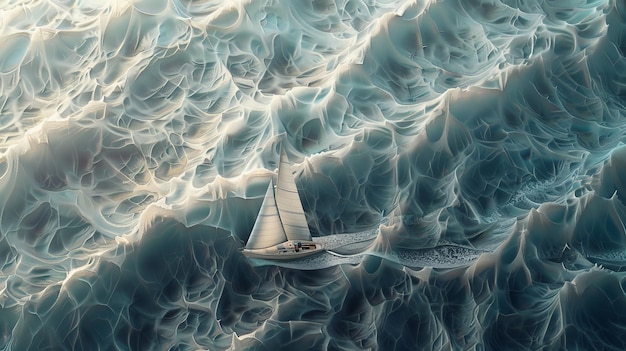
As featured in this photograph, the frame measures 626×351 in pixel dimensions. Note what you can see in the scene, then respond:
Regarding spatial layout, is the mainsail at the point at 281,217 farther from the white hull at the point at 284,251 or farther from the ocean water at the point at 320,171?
the ocean water at the point at 320,171

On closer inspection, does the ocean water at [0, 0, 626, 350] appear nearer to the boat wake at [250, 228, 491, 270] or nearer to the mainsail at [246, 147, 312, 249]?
the boat wake at [250, 228, 491, 270]

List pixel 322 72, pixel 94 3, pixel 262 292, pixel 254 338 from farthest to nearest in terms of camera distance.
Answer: pixel 94 3
pixel 322 72
pixel 262 292
pixel 254 338

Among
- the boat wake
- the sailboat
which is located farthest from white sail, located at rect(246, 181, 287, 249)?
→ the boat wake

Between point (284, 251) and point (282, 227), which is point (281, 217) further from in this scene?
point (284, 251)

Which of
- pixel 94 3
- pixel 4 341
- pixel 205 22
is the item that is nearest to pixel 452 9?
pixel 205 22

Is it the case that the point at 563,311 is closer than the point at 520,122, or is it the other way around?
the point at 563,311

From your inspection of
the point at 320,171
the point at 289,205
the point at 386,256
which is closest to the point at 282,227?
the point at 289,205

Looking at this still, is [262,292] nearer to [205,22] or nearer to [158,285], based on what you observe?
[158,285]

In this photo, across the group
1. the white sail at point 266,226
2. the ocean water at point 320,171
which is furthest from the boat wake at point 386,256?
the white sail at point 266,226
